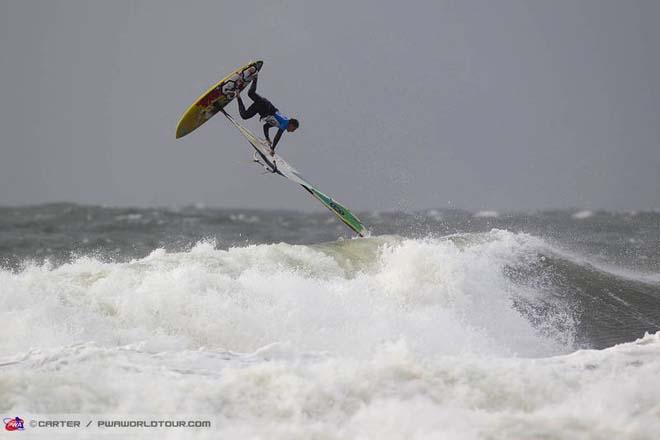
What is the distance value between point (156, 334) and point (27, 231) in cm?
2343

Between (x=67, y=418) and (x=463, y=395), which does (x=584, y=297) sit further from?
(x=67, y=418)

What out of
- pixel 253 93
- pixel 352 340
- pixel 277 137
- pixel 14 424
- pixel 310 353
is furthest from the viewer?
pixel 277 137

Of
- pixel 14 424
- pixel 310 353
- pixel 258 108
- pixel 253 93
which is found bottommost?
pixel 14 424

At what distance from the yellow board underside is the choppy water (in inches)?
86.9

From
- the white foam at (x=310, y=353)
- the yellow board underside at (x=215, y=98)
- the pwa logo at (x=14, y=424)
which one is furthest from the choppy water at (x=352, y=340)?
the yellow board underside at (x=215, y=98)

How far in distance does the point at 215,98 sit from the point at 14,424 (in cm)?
726

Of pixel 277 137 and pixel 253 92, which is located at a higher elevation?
pixel 253 92

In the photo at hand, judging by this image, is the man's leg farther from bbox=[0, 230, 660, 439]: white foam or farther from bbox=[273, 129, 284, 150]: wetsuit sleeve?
bbox=[0, 230, 660, 439]: white foam

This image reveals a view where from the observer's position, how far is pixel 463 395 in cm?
523

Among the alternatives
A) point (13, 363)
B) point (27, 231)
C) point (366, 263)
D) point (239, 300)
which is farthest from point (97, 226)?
point (13, 363)

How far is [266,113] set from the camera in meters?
11.0

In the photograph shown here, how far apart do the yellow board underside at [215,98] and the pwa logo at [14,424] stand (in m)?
6.90

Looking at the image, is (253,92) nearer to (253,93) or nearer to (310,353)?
(253,93)

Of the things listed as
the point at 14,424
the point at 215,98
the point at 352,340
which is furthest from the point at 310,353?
the point at 215,98
